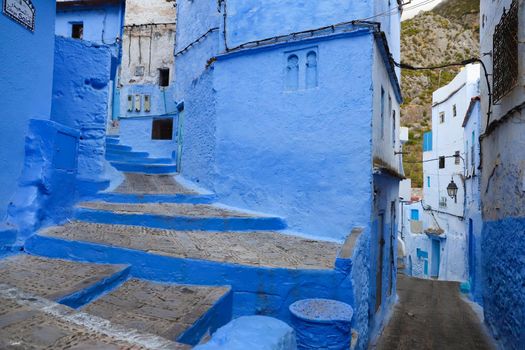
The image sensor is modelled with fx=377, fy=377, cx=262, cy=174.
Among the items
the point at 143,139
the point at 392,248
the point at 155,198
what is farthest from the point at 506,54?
the point at 143,139

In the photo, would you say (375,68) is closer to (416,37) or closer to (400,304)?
(400,304)

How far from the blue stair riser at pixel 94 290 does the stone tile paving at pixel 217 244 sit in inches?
16.9

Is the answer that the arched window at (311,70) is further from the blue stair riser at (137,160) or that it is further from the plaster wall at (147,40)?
the plaster wall at (147,40)

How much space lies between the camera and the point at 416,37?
51.6 metres

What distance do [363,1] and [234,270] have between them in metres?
5.07

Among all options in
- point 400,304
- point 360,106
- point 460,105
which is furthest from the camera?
point 460,105

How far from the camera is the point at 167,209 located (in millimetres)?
6895

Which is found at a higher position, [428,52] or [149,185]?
[428,52]

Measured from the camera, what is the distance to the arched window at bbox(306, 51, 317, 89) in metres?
6.91

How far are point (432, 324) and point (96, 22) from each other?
553 inches

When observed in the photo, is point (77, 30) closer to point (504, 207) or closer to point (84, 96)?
point (84, 96)

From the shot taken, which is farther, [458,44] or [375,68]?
[458,44]

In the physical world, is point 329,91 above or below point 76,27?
below

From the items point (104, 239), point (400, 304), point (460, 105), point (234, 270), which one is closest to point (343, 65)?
point (234, 270)
